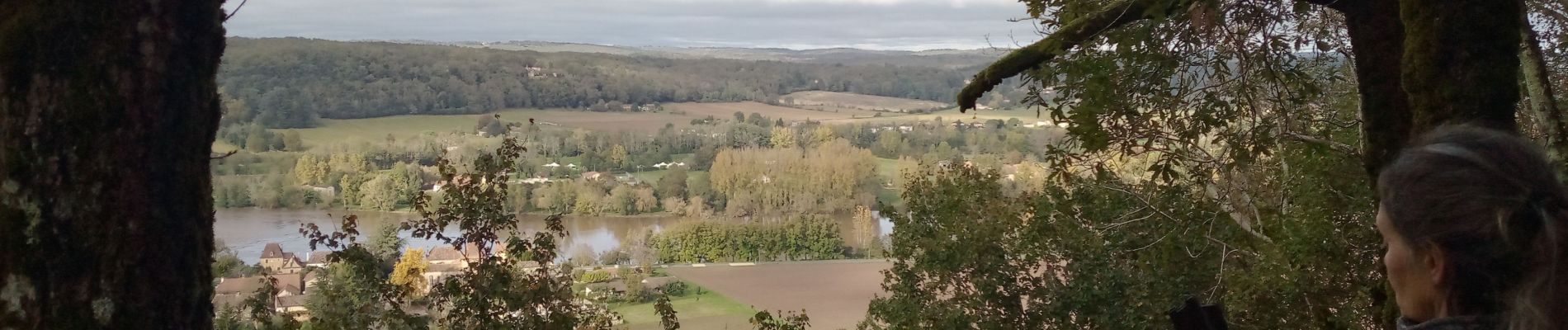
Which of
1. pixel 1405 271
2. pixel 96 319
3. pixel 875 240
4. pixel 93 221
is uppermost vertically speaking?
pixel 1405 271

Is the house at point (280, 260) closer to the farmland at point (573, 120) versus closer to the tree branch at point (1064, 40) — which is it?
the farmland at point (573, 120)

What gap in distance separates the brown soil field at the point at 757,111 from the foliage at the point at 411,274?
2887 centimetres

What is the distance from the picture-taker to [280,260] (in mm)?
7266

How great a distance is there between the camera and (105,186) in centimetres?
207

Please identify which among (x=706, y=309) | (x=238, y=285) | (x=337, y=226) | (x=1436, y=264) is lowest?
(x=706, y=309)

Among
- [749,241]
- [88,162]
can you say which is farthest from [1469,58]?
[749,241]

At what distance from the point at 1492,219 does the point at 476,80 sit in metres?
24.2

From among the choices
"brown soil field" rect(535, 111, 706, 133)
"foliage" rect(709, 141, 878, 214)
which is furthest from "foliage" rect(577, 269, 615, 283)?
"brown soil field" rect(535, 111, 706, 133)

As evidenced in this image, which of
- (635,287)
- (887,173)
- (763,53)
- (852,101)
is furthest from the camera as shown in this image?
(763,53)

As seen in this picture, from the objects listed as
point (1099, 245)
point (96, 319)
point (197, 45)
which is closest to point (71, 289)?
point (96, 319)

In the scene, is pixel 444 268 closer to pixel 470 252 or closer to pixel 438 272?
pixel 438 272

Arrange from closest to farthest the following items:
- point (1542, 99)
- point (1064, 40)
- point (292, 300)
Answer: point (1542, 99), point (1064, 40), point (292, 300)

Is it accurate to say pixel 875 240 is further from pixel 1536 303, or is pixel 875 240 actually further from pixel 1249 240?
pixel 1536 303

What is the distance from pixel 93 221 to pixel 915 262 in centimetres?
615
